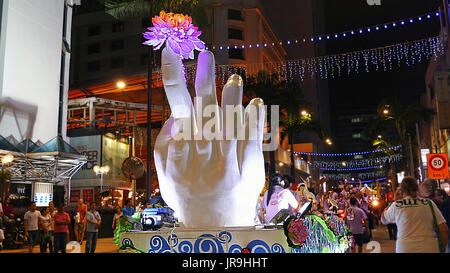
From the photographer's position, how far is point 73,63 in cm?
5503

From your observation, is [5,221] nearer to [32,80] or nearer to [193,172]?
[32,80]

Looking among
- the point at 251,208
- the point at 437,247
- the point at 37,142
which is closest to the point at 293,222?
the point at 251,208

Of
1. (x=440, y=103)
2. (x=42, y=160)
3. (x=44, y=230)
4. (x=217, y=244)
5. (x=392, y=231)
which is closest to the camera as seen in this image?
(x=217, y=244)

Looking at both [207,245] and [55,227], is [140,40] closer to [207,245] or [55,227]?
[55,227]

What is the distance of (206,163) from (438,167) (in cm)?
1202

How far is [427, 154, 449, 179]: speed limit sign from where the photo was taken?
16875 mm

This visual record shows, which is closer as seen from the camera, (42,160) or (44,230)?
(44,230)

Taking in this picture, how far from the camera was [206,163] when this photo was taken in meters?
8.65

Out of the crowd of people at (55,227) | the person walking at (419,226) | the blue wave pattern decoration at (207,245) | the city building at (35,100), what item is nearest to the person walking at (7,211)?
the city building at (35,100)

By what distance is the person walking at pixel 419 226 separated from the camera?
5.32 m

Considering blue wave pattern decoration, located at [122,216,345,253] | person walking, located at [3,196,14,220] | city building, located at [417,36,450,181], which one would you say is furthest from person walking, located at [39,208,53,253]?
city building, located at [417,36,450,181]

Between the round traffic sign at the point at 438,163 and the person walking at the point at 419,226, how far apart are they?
12824 mm

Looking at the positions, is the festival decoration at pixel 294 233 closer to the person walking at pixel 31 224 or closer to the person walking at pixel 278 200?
the person walking at pixel 278 200

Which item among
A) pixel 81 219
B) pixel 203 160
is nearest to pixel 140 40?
pixel 81 219
